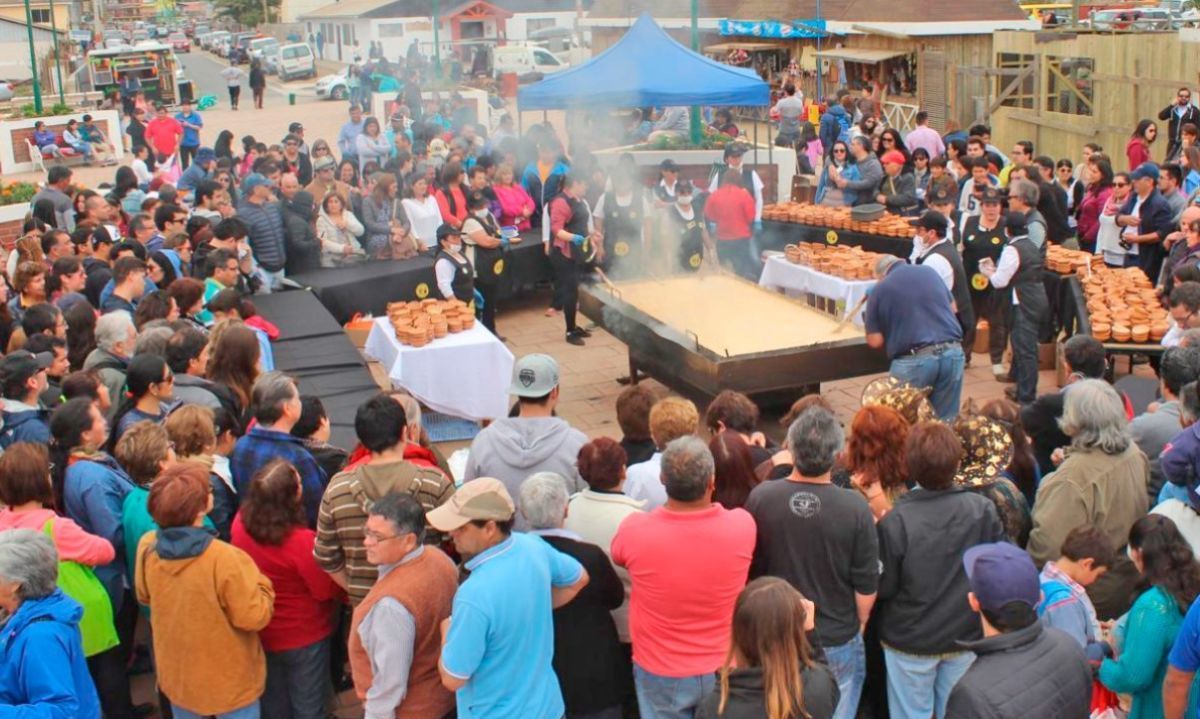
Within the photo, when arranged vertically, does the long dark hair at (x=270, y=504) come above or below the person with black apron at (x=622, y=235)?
below

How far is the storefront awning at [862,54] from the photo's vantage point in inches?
1018

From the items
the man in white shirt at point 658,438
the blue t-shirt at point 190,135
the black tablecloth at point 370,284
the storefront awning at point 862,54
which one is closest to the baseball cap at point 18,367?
the man in white shirt at point 658,438

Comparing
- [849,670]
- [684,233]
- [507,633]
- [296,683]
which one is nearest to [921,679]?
[849,670]

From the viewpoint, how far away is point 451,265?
371 inches

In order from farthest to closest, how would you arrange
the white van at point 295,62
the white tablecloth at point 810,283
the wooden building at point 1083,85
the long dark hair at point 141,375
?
1. the white van at point 295,62
2. the wooden building at point 1083,85
3. the white tablecloth at point 810,283
4. the long dark hair at point 141,375

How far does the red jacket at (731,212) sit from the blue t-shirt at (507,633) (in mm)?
7550

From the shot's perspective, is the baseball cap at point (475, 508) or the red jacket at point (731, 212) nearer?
the baseball cap at point (475, 508)

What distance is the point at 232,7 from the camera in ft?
274

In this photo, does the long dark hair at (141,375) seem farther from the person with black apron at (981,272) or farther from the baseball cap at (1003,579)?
the person with black apron at (981,272)

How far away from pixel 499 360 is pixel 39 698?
5140 mm

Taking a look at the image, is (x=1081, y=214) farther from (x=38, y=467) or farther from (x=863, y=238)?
(x=38, y=467)

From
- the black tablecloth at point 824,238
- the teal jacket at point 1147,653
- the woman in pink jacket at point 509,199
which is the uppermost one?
the woman in pink jacket at point 509,199

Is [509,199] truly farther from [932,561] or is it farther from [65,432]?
[932,561]

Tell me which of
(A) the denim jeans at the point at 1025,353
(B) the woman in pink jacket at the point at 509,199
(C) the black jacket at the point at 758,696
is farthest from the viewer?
(B) the woman in pink jacket at the point at 509,199
